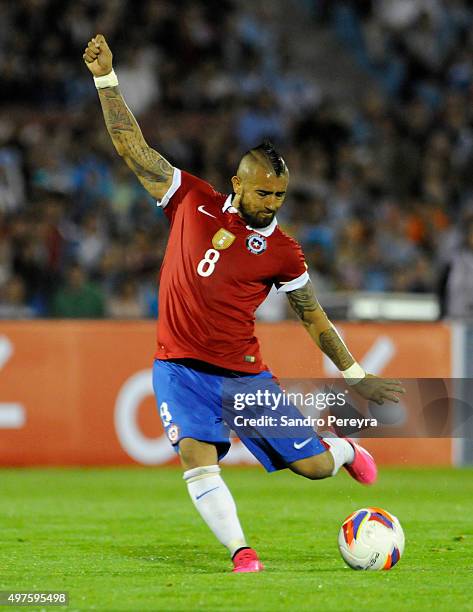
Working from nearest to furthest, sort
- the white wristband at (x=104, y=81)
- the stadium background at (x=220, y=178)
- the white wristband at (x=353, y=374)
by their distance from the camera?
the white wristband at (x=104, y=81), the white wristband at (x=353, y=374), the stadium background at (x=220, y=178)

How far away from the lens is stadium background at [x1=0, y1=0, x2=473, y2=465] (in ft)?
47.1

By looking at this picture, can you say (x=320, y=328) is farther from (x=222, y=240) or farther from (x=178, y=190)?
(x=178, y=190)

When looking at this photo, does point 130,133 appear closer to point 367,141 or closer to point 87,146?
point 87,146

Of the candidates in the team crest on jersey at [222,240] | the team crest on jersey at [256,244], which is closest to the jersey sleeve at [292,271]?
the team crest on jersey at [256,244]

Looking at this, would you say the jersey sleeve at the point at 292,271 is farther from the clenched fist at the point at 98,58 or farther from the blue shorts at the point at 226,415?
the clenched fist at the point at 98,58

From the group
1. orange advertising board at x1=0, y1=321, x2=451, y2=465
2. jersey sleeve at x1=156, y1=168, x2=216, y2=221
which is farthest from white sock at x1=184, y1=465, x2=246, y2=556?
orange advertising board at x1=0, y1=321, x2=451, y2=465

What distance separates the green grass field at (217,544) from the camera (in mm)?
6750

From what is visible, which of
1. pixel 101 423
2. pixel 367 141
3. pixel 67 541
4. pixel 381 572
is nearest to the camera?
pixel 381 572

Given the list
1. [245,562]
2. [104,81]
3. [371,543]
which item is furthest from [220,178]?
[245,562]

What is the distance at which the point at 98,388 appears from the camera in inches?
565

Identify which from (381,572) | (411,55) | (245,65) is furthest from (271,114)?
(381,572)

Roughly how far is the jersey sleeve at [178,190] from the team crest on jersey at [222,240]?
0.33 meters

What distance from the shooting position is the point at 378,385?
7973 millimetres

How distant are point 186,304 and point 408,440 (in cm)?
697
